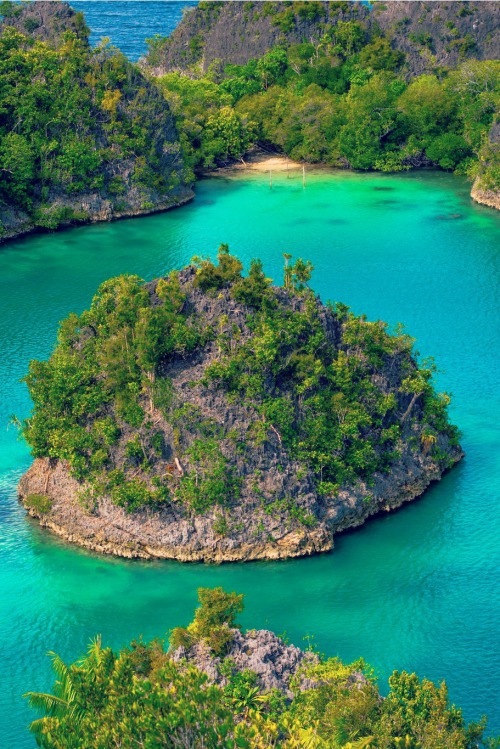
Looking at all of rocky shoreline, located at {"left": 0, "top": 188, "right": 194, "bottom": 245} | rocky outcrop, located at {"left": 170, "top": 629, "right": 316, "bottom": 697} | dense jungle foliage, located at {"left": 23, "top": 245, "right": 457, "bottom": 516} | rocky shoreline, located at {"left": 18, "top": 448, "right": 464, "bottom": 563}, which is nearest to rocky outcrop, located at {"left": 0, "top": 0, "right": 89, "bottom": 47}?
rocky shoreline, located at {"left": 0, "top": 188, "right": 194, "bottom": 245}

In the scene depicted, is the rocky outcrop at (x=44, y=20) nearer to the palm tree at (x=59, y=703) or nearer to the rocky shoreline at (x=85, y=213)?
the rocky shoreline at (x=85, y=213)

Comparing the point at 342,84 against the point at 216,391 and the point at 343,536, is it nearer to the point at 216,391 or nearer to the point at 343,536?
the point at 216,391

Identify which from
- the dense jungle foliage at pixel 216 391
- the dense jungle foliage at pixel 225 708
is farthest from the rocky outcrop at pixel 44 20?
the dense jungle foliage at pixel 225 708

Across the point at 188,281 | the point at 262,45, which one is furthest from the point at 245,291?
the point at 262,45

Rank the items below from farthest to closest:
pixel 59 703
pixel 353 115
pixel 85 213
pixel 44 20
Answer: pixel 353 115, pixel 44 20, pixel 85 213, pixel 59 703

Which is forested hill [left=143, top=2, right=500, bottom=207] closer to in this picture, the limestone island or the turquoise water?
the turquoise water

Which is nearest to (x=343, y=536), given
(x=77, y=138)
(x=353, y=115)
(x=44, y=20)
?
(x=77, y=138)

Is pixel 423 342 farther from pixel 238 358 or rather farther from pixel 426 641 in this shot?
pixel 426 641
